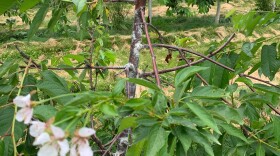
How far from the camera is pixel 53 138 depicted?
44 cm

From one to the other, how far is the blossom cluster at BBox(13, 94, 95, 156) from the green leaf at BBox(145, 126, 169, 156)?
0.20 m

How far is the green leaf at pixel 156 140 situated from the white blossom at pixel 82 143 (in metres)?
0.20

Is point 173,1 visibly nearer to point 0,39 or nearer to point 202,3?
point 202,3

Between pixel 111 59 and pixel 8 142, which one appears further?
pixel 111 59

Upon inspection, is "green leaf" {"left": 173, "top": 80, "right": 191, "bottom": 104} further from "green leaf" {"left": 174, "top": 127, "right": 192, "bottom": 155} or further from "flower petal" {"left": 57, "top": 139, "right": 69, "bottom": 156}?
"flower petal" {"left": 57, "top": 139, "right": 69, "bottom": 156}

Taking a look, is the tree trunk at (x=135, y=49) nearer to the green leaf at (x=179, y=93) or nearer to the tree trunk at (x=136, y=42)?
the tree trunk at (x=136, y=42)

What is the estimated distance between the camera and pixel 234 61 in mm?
1231

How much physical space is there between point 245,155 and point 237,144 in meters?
0.05

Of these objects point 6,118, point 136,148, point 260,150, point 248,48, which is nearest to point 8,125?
point 6,118

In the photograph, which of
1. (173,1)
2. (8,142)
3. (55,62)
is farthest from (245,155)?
(173,1)

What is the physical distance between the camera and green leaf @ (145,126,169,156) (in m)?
0.64

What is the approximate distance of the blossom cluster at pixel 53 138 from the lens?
1.42 ft

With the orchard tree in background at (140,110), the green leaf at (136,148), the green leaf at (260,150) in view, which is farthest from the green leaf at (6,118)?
the green leaf at (260,150)

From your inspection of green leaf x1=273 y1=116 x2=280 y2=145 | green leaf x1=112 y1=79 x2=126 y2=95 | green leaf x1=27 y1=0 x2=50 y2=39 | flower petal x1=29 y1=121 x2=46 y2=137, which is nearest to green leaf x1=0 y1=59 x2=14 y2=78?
green leaf x1=27 y1=0 x2=50 y2=39
